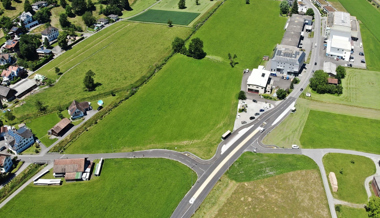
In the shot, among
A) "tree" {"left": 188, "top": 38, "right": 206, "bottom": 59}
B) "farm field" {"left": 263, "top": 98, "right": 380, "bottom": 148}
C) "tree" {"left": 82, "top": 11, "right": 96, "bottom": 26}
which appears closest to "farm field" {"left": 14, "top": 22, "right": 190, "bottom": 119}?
"tree" {"left": 82, "top": 11, "right": 96, "bottom": 26}

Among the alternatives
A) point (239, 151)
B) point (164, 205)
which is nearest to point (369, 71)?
point (239, 151)

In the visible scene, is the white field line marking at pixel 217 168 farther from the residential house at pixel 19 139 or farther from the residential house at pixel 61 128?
the residential house at pixel 19 139

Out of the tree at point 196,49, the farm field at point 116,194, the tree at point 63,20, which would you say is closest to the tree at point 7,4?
the tree at point 63,20

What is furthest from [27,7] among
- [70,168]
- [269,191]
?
[269,191]

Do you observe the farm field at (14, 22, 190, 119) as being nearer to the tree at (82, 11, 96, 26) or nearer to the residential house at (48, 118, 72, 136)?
the tree at (82, 11, 96, 26)

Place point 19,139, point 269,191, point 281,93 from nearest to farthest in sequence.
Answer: point 269,191, point 19,139, point 281,93

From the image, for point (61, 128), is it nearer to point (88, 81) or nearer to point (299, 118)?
point (88, 81)
